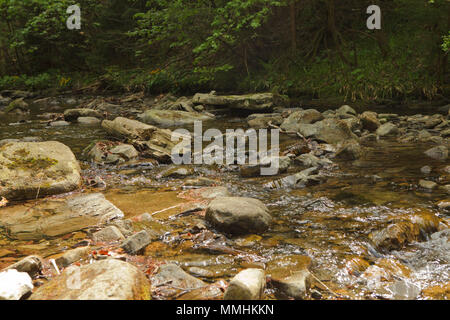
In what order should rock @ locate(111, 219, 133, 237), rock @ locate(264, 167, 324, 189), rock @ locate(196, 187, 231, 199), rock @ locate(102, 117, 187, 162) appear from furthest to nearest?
rock @ locate(102, 117, 187, 162)
rock @ locate(264, 167, 324, 189)
rock @ locate(196, 187, 231, 199)
rock @ locate(111, 219, 133, 237)

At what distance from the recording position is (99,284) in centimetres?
210

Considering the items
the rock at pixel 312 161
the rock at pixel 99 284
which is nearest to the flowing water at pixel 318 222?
the rock at pixel 312 161

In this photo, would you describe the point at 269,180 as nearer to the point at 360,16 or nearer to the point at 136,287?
the point at 136,287

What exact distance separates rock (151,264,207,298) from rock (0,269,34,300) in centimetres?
76

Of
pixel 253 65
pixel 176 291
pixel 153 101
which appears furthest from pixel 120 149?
pixel 253 65

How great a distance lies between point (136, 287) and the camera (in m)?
2.17

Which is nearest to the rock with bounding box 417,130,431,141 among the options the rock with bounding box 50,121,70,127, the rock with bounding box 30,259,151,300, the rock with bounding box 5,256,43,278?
the rock with bounding box 30,259,151,300

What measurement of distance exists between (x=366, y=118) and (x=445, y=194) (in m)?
4.38

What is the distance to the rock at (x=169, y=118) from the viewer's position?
398 inches

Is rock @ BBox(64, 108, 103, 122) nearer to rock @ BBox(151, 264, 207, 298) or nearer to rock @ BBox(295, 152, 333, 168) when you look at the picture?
rock @ BBox(295, 152, 333, 168)

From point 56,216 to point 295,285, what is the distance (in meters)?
2.70

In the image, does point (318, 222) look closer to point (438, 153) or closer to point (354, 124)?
point (438, 153)

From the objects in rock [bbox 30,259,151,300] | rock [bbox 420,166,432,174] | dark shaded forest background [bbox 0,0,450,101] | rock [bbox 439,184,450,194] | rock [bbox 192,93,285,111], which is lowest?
rock [bbox 439,184,450,194]

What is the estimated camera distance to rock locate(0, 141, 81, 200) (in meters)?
4.45
